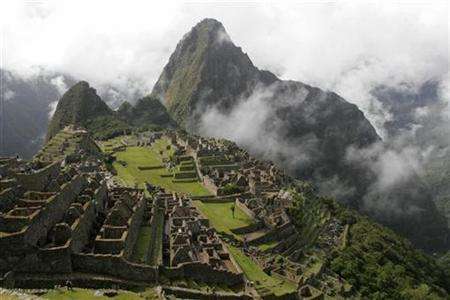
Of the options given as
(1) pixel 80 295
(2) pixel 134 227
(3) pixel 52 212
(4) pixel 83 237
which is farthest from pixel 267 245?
(1) pixel 80 295

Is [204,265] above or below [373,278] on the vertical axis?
below

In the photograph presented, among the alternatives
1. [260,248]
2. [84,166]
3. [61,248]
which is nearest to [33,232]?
[61,248]

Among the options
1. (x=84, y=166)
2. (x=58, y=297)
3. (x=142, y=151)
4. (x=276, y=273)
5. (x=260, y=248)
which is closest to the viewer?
(x=58, y=297)

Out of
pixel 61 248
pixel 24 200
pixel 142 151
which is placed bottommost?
pixel 61 248

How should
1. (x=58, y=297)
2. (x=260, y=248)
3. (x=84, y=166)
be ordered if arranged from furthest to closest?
(x=84, y=166), (x=260, y=248), (x=58, y=297)

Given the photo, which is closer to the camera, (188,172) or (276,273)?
(276,273)

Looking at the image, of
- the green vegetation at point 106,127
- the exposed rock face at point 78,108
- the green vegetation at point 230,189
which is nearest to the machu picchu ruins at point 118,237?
the green vegetation at point 230,189

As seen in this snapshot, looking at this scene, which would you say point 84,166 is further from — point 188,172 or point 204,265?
point 204,265
